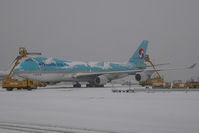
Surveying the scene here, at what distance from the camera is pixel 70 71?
36.5m

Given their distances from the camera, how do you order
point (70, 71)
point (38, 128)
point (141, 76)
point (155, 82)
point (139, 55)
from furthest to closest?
point (139, 55) < point (141, 76) < point (70, 71) < point (155, 82) < point (38, 128)

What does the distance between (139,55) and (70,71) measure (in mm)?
16706

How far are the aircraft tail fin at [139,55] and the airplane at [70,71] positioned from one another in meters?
1.62

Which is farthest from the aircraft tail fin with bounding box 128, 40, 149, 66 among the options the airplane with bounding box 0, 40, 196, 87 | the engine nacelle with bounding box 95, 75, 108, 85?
the engine nacelle with bounding box 95, 75, 108, 85

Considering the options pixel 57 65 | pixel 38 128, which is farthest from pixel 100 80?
pixel 38 128

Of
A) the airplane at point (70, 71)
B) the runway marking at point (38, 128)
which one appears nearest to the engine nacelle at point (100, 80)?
the airplane at point (70, 71)

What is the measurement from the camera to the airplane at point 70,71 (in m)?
31.9

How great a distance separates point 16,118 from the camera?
31.3 feet

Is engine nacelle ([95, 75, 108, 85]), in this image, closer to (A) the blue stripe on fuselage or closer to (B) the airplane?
(B) the airplane

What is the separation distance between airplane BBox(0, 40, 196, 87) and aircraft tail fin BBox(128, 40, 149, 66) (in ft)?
5.32

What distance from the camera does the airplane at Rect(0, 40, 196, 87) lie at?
31.9 meters

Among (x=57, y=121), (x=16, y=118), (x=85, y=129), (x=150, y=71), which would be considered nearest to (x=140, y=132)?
(x=85, y=129)

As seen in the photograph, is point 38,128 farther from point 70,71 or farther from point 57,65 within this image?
point 70,71

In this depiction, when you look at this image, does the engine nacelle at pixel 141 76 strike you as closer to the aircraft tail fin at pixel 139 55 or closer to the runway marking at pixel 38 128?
the aircraft tail fin at pixel 139 55
